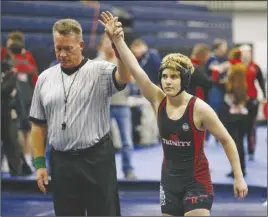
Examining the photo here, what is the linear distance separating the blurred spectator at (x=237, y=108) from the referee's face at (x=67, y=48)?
519cm

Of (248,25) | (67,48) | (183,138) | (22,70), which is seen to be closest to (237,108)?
(22,70)

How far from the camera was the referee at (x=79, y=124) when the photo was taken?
179 inches

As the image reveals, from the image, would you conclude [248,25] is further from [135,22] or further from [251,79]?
[251,79]

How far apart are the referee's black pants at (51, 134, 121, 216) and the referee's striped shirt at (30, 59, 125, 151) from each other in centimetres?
8

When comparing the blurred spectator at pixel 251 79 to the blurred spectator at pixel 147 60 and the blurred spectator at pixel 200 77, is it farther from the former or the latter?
the blurred spectator at pixel 147 60

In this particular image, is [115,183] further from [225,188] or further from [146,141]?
[146,141]

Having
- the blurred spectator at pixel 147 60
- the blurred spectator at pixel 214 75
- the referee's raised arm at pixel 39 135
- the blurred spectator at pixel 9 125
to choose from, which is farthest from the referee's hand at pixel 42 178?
the blurred spectator at pixel 214 75

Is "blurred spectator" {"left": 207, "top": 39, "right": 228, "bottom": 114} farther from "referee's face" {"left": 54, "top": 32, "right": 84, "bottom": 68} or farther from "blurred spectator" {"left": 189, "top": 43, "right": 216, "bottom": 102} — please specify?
"referee's face" {"left": 54, "top": 32, "right": 84, "bottom": 68}

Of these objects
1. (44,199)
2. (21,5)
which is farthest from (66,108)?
(21,5)

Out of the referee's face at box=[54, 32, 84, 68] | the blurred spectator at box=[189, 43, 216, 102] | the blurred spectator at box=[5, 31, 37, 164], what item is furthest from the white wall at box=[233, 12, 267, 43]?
the referee's face at box=[54, 32, 84, 68]

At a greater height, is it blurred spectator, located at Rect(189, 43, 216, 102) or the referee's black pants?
blurred spectator, located at Rect(189, 43, 216, 102)

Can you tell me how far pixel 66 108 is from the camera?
4.58 metres

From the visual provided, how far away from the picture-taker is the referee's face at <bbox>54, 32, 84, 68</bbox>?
4539 millimetres

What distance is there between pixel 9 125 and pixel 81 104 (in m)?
4.70
